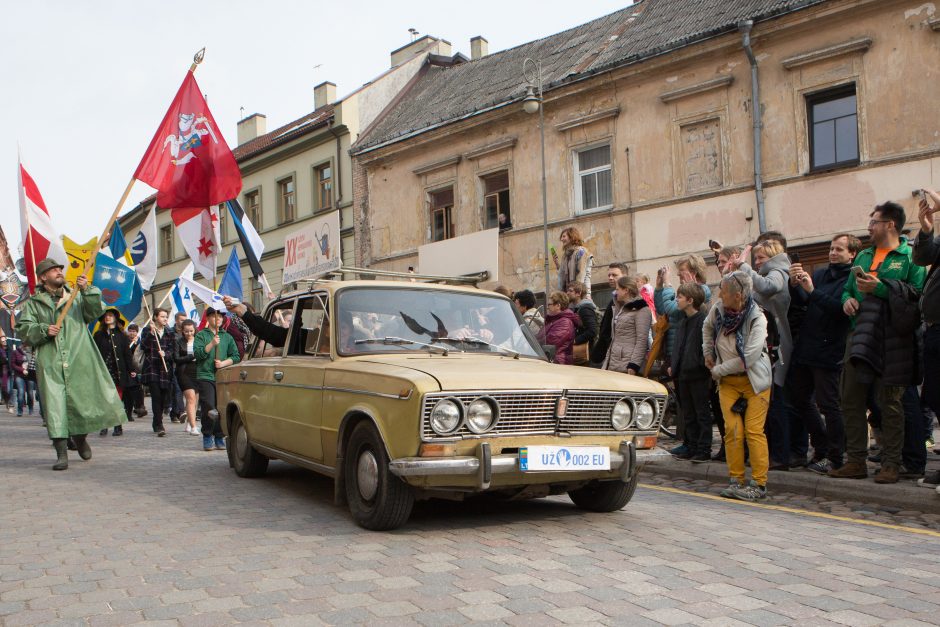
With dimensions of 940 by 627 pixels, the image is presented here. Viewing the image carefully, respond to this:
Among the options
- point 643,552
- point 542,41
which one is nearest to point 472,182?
point 542,41

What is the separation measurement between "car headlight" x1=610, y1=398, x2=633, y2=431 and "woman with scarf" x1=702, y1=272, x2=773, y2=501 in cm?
154

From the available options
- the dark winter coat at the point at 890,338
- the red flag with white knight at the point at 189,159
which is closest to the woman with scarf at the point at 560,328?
the dark winter coat at the point at 890,338

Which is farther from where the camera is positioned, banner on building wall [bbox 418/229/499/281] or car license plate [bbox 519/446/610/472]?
banner on building wall [bbox 418/229/499/281]

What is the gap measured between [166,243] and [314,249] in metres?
30.9

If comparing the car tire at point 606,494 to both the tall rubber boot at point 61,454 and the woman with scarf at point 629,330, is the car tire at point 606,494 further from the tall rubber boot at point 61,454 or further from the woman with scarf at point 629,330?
the tall rubber boot at point 61,454

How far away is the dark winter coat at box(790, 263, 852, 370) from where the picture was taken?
7.88m

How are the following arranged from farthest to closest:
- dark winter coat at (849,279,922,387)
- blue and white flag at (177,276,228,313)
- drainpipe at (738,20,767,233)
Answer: drainpipe at (738,20,767,233) < blue and white flag at (177,276,228,313) < dark winter coat at (849,279,922,387)

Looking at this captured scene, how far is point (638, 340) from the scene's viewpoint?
375 inches

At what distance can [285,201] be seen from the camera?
115ft

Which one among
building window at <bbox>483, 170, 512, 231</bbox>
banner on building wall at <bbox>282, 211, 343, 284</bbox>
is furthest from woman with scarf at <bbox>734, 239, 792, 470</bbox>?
building window at <bbox>483, 170, 512, 231</bbox>

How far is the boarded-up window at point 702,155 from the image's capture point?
2000 centimetres

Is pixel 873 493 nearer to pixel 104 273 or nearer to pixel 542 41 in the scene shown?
pixel 104 273

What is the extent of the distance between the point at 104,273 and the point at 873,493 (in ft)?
39.9

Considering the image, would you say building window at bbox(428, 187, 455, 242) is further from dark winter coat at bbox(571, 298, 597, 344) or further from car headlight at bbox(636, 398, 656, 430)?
car headlight at bbox(636, 398, 656, 430)
